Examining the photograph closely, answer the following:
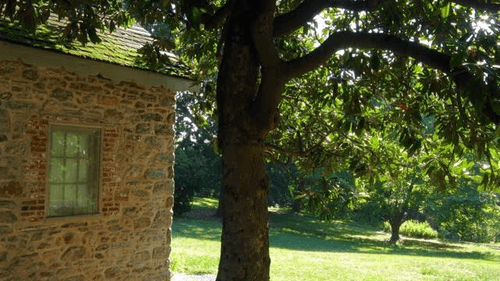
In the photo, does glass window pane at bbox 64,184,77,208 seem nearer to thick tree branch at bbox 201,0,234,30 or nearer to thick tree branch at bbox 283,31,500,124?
thick tree branch at bbox 201,0,234,30

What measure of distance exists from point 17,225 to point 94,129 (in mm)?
1647

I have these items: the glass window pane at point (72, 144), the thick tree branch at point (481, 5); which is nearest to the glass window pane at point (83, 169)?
the glass window pane at point (72, 144)

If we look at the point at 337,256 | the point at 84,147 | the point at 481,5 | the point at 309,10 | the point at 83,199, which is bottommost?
the point at 337,256

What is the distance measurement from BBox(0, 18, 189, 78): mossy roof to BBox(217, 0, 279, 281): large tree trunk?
1720 millimetres

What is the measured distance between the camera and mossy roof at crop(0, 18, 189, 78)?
6012 mm

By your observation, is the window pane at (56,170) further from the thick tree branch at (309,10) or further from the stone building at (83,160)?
the thick tree branch at (309,10)

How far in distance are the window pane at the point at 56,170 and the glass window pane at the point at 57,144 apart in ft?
0.31

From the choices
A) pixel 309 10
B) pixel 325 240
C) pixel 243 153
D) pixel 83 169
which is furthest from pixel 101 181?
pixel 325 240

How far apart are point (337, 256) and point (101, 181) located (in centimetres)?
1123

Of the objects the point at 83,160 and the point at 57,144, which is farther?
the point at 83,160

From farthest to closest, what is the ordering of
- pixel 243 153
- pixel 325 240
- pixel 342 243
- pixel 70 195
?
1. pixel 325 240
2. pixel 342 243
3. pixel 70 195
4. pixel 243 153

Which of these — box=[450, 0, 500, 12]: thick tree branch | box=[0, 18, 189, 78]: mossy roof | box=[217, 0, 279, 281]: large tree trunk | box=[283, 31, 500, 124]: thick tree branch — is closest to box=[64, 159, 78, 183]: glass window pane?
box=[0, 18, 189, 78]: mossy roof

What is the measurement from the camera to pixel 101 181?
7102 mm

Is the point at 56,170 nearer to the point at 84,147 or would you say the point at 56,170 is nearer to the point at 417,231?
the point at 84,147
